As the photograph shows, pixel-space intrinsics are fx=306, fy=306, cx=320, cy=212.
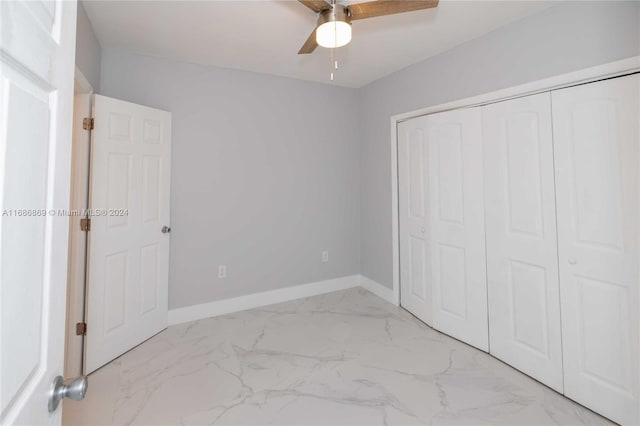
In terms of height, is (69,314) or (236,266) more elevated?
(236,266)

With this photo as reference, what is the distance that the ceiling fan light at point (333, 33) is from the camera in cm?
167

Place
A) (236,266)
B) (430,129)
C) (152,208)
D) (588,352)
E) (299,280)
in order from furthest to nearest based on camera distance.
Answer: (299,280)
(236,266)
(430,129)
(152,208)
(588,352)

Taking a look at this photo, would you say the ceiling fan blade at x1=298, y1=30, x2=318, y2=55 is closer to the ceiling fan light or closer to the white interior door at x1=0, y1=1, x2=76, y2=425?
the ceiling fan light

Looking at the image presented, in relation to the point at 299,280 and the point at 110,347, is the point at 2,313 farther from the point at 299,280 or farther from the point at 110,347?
the point at 299,280

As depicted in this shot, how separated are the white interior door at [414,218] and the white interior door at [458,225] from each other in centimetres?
10

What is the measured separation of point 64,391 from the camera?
0.70 metres

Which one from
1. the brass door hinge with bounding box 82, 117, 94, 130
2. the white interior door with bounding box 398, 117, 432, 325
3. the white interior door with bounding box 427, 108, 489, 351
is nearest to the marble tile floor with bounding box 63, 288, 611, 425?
the white interior door with bounding box 427, 108, 489, 351

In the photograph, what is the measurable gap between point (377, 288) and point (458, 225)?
144cm

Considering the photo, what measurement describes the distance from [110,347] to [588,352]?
130 inches

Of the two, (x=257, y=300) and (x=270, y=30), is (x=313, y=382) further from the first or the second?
(x=270, y=30)

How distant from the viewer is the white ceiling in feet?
7.01

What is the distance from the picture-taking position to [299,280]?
370cm

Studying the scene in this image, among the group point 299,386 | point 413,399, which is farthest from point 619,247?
point 299,386

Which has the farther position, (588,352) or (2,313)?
(588,352)
